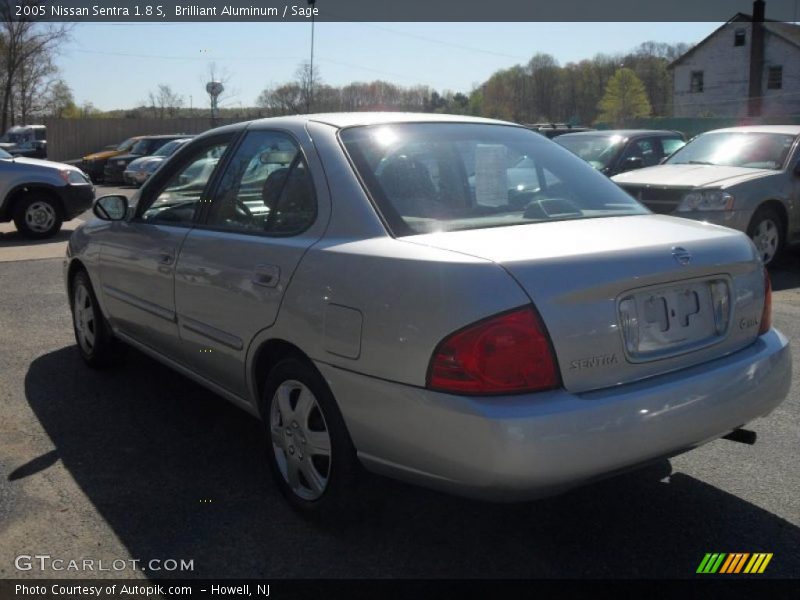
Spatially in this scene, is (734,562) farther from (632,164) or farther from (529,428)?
(632,164)

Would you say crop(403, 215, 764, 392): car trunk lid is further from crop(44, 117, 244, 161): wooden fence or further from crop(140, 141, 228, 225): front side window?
crop(44, 117, 244, 161): wooden fence

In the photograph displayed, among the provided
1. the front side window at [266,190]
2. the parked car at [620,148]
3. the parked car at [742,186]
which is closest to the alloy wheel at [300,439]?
the front side window at [266,190]

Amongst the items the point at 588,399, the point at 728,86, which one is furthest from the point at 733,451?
the point at 728,86

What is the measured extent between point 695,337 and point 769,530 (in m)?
0.89

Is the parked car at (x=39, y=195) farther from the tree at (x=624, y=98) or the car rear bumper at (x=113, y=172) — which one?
the tree at (x=624, y=98)

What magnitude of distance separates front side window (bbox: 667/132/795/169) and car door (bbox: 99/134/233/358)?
7037 mm

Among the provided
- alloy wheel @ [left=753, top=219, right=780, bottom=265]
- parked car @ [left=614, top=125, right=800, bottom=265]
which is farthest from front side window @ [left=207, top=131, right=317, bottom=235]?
alloy wheel @ [left=753, top=219, right=780, bottom=265]

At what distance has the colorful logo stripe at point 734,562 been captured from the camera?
9.51 ft

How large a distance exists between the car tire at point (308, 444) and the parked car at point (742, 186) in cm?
611

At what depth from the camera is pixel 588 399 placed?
2574mm

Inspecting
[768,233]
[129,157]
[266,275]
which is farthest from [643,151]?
[129,157]

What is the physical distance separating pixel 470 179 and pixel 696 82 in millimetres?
63225

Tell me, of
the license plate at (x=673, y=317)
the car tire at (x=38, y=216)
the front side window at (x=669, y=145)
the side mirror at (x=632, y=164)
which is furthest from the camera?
the front side window at (x=669, y=145)

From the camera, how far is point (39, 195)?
1246 cm
